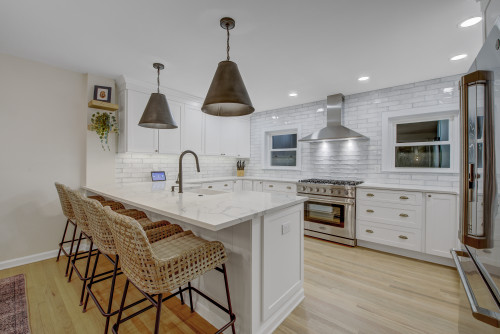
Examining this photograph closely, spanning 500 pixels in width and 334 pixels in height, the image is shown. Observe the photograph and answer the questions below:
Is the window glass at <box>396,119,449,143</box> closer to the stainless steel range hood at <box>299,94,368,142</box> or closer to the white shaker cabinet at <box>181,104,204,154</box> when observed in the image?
the stainless steel range hood at <box>299,94,368,142</box>

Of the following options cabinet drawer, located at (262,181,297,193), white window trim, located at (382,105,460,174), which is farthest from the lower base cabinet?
cabinet drawer, located at (262,181,297,193)

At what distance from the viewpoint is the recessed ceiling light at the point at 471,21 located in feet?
6.23

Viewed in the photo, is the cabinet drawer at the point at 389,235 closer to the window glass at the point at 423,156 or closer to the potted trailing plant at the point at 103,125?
the window glass at the point at 423,156

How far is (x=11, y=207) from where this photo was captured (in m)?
2.71

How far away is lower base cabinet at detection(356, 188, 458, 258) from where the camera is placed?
110 inches

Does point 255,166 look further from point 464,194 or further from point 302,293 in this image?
point 464,194

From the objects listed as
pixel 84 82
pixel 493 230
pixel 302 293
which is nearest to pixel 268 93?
pixel 84 82

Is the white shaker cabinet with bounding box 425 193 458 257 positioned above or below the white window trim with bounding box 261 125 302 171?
below

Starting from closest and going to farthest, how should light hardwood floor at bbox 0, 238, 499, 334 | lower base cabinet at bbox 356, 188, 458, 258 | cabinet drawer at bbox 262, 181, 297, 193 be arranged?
1. light hardwood floor at bbox 0, 238, 499, 334
2. lower base cabinet at bbox 356, 188, 458, 258
3. cabinet drawer at bbox 262, 181, 297, 193

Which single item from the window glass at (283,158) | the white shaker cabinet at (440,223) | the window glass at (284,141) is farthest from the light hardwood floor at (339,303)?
the window glass at (284,141)

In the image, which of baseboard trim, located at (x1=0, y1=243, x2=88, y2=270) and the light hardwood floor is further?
baseboard trim, located at (x1=0, y1=243, x2=88, y2=270)

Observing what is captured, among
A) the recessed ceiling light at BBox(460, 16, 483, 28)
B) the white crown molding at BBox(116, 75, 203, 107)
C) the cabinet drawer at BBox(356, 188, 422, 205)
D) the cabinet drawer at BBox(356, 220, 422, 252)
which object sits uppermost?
the recessed ceiling light at BBox(460, 16, 483, 28)

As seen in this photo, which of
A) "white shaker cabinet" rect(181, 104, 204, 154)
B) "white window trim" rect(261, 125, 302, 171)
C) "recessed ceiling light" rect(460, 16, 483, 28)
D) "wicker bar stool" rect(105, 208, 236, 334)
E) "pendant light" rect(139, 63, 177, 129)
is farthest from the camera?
"white window trim" rect(261, 125, 302, 171)

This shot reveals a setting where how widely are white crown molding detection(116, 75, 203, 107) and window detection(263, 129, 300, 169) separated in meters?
2.03
